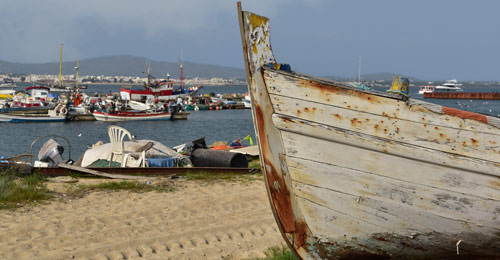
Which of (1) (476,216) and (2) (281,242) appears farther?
(2) (281,242)

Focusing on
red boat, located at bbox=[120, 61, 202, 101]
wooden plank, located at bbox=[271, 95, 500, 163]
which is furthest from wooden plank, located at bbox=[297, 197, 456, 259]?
red boat, located at bbox=[120, 61, 202, 101]

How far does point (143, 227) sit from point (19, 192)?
122 inches

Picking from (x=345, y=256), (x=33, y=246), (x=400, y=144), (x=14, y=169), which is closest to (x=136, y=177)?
(x=14, y=169)

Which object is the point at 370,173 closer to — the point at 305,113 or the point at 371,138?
the point at 371,138

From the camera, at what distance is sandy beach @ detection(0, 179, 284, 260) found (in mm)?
6414

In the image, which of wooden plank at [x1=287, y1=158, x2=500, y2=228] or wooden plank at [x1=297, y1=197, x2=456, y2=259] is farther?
wooden plank at [x1=297, y1=197, x2=456, y2=259]

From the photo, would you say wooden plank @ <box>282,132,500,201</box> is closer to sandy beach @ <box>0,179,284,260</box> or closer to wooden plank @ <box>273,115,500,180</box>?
wooden plank @ <box>273,115,500,180</box>

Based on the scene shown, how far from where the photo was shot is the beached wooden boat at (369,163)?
457 cm

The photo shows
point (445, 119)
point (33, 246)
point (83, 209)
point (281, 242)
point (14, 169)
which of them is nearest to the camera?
point (445, 119)

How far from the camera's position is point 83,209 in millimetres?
8516

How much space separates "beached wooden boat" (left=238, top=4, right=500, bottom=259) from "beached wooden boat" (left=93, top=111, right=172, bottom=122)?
38.2m

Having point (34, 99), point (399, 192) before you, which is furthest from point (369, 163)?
point (34, 99)

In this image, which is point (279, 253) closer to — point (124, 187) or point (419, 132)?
point (419, 132)

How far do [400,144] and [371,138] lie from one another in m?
0.26
